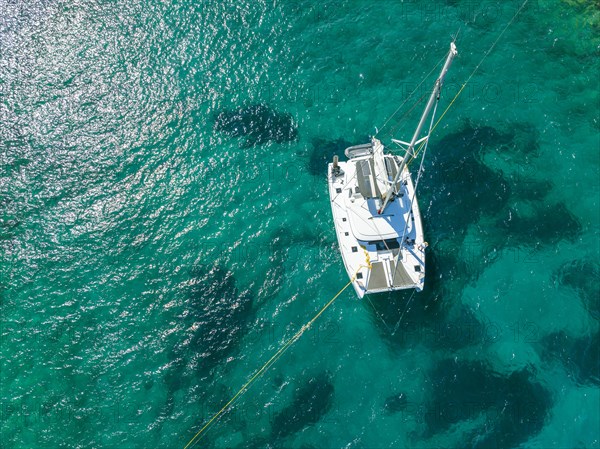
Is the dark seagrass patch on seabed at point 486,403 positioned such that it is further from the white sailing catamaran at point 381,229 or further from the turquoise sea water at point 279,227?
the white sailing catamaran at point 381,229

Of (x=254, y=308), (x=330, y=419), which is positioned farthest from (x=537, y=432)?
(x=254, y=308)

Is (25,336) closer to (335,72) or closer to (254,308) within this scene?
(254,308)

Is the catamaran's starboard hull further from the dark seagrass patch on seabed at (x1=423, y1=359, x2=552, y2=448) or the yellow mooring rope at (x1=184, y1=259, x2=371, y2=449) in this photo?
the dark seagrass patch on seabed at (x1=423, y1=359, x2=552, y2=448)

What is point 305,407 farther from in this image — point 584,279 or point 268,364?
point 584,279

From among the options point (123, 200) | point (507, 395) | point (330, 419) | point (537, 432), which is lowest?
point (537, 432)

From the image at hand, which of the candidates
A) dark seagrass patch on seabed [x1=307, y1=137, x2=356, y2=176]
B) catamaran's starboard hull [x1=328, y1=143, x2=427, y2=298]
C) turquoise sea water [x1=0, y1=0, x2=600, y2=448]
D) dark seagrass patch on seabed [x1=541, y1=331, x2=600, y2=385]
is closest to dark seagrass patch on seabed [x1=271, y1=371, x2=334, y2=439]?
turquoise sea water [x1=0, y1=0, x2=600, y2=448]

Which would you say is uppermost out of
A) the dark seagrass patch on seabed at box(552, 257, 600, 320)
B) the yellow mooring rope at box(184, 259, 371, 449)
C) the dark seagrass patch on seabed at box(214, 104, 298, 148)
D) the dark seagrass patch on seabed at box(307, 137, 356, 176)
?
the dark seagrass patch on seabed at box(214, 104, 298, 148)
